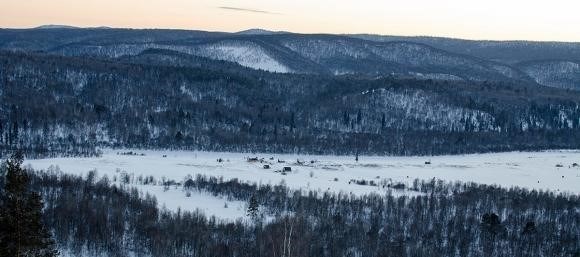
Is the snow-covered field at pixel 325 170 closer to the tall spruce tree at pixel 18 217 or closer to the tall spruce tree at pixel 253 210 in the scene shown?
the tall spruce tree at pixel 253 210

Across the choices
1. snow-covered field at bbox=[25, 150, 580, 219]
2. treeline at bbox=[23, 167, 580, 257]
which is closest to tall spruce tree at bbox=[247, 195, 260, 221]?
treeline at bbox=[23, 167, 580, 257]

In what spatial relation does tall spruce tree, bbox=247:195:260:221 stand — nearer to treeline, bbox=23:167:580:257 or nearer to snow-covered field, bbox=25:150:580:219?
treeline, bbox=23:167:580:257

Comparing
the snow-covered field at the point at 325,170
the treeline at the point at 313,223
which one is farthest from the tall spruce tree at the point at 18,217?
the snow-covered field at the point at 325,170

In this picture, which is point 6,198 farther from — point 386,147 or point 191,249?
point 386,147

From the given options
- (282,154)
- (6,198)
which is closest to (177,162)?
(282,154)

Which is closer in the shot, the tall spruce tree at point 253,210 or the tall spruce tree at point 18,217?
the tall spruce tree at point 18,217

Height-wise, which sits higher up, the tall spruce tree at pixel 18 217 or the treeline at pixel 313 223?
the tall spruce tree at pixel 18 217
